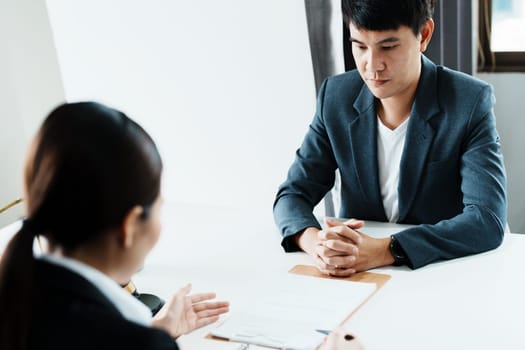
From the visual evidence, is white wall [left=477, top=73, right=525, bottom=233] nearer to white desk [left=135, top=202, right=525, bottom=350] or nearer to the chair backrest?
the chair backrest

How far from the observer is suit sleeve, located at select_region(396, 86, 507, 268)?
1.75 metres

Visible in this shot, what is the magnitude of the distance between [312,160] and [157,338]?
1.30 meters

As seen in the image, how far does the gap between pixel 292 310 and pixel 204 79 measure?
1766 mm

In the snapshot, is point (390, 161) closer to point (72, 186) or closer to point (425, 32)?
point (425, 32)

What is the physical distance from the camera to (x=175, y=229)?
2.10 metres

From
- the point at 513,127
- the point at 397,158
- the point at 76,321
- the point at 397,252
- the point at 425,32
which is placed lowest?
the point at 513,127

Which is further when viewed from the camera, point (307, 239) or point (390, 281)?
point (307, 239)

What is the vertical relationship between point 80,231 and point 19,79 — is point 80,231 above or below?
above

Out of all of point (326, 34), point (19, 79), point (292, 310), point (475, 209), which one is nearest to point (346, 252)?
point (292, 310)

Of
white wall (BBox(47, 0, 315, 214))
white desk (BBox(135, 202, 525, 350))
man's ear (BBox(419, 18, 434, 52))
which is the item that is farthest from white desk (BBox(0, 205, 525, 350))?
white wall (BBox(47, 0, 315, 214))

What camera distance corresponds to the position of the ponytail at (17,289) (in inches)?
35.7

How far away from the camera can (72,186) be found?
2.98 feet

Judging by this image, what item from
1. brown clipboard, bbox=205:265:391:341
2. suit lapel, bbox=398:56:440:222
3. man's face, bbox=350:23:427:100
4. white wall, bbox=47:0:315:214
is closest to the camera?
brown clipboard, bbox=205:265:391:341

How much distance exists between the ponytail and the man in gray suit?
2.91 ft
